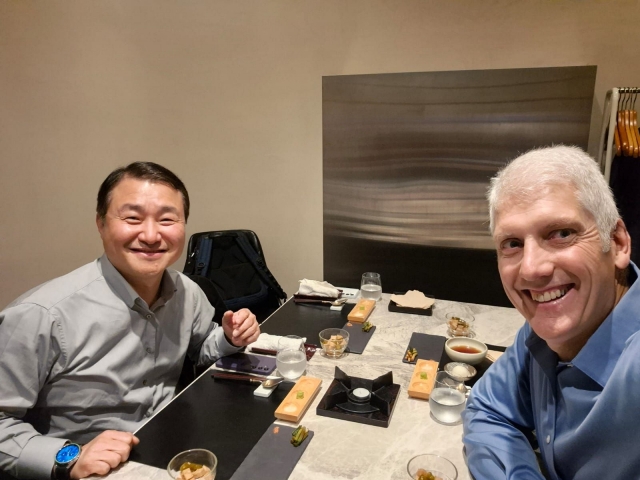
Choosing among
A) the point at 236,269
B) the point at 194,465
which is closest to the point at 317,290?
the point at 236,269

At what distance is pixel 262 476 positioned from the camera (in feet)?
3.52

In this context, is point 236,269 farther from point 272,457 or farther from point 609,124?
point 609,124

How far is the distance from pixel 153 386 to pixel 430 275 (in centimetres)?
207

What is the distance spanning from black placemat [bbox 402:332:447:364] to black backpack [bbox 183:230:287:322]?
4.31 feet

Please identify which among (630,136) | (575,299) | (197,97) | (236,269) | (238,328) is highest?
(197,97)

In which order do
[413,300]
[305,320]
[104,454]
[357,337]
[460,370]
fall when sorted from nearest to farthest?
[104,454] → [460,370] → [357,337] → [305,320] → [413,300]

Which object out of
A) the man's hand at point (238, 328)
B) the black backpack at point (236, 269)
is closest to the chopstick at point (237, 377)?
the man's hand at point (238, 328)

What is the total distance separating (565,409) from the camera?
1.00m

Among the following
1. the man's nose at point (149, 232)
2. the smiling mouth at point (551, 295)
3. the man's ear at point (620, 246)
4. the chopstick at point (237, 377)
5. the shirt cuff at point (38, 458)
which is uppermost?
the man's ear at point (620, 246)

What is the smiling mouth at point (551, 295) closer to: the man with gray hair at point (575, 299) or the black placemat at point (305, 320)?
the man with gray hair at point (575, 299)

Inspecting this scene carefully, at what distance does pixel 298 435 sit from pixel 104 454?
1.56 feet

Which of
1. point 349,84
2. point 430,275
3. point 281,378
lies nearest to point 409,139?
point 349,84

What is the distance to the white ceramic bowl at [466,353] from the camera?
1.58 meters

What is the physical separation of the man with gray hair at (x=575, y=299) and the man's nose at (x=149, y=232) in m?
0.99
